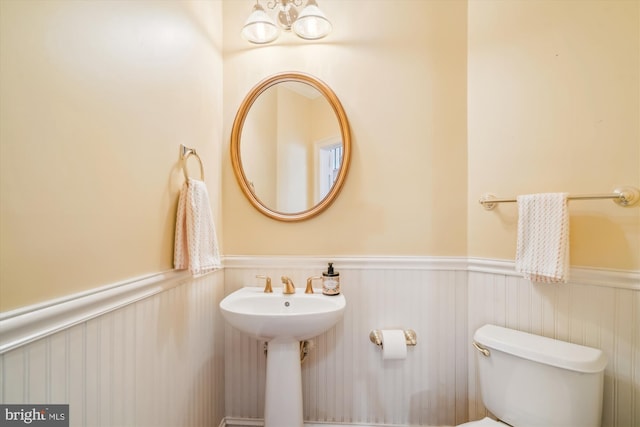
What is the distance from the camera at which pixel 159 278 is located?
1.00 metres

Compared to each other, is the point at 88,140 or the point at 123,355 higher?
the point at 88,140

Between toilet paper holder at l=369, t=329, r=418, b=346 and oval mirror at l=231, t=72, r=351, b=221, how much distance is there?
2.29 feet

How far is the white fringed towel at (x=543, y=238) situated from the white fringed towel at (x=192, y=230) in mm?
1331

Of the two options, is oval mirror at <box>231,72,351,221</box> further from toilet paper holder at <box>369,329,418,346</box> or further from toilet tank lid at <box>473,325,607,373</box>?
toilet tank lid at <box>473,325,607,373</box>

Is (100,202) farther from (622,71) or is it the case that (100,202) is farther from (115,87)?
(622,71)

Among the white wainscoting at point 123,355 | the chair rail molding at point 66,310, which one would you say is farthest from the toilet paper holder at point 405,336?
the chair rail molding at point 66,310

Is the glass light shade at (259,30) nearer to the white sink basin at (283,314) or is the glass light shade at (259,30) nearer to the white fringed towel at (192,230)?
the white fringed towel at (192,230)

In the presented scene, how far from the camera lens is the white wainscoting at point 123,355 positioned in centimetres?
61

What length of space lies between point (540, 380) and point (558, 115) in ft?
3.49

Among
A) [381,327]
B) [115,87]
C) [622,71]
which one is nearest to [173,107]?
[115,87]

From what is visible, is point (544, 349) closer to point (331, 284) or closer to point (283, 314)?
point (331, 284)

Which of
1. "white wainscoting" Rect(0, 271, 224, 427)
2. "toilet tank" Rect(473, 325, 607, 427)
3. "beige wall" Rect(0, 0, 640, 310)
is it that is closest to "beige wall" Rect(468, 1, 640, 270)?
"beige wall" Rect(0, 0, 640, 310)

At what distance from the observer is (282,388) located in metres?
1.27

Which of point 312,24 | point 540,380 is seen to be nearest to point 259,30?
point 312,24
